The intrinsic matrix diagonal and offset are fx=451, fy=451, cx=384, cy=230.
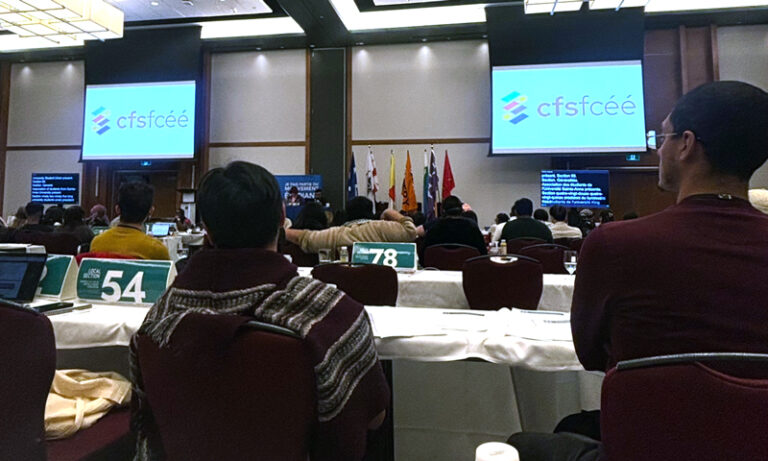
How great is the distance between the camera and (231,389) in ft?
2.62

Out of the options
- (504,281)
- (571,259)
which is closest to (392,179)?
(571,259)

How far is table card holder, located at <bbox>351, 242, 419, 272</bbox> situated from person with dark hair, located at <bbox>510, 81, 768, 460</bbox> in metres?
1.81

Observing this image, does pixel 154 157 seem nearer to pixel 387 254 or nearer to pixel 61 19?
→ pixel 61 19

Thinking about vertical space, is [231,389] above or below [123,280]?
below

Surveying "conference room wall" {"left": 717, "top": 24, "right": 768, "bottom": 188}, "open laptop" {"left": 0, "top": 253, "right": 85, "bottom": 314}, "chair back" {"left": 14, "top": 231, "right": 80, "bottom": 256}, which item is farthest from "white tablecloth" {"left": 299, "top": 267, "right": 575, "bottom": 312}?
"conference room wall" {"left": 717, "top": 24, "right": 768, "bottom": 188}

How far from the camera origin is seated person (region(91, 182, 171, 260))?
2.27 metres

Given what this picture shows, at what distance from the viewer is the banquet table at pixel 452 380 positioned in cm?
138

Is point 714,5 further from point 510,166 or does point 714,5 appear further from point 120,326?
point 120,326

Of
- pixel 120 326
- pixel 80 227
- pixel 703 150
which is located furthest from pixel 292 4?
pixel 703 150

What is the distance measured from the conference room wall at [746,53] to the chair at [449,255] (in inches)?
276

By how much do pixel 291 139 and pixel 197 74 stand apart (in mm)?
2029

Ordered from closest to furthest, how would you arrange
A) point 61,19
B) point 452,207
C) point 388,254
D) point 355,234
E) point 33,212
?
point 388,254 < point 355,234 < point 452,207 < point 33,212 < point 61,19

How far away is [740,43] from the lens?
24.5 ft

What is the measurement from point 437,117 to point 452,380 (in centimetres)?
723
